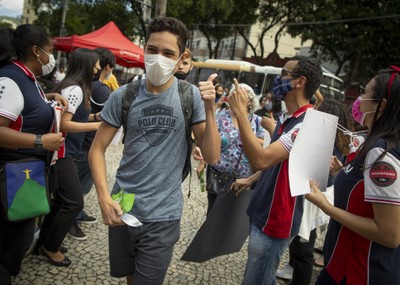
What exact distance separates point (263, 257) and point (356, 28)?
19.3 meters

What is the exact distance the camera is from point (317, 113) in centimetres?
174

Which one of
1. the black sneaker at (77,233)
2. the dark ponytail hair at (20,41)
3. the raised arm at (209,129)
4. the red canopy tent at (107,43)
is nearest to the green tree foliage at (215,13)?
the red canopy tent at (107,43)

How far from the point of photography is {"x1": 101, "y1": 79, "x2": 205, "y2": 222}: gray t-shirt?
1914 millimetres

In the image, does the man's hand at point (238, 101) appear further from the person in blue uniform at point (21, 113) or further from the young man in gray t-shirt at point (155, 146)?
the person in blue uniform at point (21, 113)

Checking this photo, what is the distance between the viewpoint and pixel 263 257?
220 cm

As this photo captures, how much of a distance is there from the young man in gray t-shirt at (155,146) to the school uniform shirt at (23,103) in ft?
1.88


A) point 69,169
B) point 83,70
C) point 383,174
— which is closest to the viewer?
point 383,174

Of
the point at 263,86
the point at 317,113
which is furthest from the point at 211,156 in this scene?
the point at 263,86

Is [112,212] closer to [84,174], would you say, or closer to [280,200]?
[280,200]

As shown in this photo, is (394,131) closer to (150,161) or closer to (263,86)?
(150,161)

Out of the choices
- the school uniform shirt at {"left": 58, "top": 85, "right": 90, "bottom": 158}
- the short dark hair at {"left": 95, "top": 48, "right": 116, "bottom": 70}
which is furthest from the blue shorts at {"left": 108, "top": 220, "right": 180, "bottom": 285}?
the short dark hair at {"left": 95, "top": 48, "right": 116, "bottom": 70}

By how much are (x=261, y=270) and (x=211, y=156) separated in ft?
2.83

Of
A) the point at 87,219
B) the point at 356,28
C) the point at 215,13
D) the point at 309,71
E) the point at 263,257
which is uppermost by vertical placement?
the point at 215,13

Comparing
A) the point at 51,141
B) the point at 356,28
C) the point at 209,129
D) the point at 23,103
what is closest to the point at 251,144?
the point at 209,129
